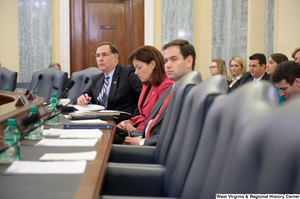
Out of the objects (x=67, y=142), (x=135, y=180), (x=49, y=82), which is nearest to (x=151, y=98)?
(x=67, y=142)

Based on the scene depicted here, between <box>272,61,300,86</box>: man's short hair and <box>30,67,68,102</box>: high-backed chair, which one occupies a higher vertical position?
<box>272,61,300,86</box>: man's short hair

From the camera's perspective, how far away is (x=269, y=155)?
0.50 meters

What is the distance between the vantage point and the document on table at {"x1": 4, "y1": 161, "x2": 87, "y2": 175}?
1.06 m

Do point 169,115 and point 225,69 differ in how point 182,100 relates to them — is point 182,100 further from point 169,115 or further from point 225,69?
point 225,69

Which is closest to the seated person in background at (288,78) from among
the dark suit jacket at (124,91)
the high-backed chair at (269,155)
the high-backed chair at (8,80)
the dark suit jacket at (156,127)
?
the dark suit jacket at (156,127)

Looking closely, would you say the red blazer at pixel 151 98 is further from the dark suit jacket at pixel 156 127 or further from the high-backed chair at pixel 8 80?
the high-backed chair at pixel 8 80

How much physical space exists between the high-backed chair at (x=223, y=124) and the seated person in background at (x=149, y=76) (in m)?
1.61

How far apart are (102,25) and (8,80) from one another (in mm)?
2482

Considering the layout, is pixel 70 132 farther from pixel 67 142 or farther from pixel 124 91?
pixel 124 91

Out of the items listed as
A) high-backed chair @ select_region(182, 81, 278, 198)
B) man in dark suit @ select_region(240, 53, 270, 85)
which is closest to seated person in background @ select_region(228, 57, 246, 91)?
man in dark suit @ select_region(240, 53, 270, 85)

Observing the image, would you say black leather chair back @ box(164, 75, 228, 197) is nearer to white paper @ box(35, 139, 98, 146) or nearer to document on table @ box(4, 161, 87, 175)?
document on table @ box(4, 161, 87, 175)

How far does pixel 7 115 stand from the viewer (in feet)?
5.33

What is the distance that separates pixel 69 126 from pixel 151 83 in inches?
33.2

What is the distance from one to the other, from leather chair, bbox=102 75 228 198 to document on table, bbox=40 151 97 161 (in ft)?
0.32
